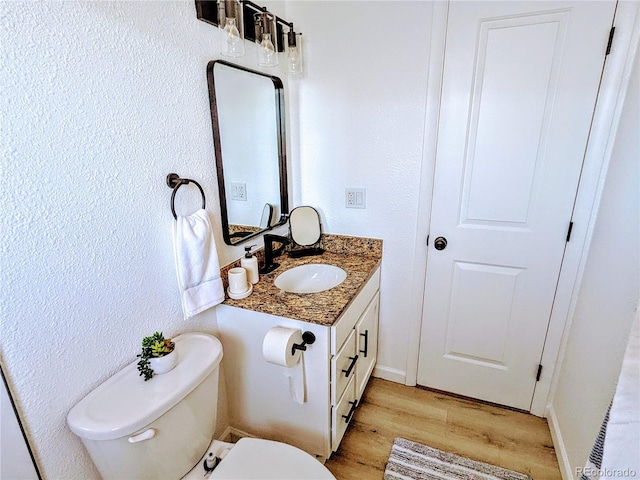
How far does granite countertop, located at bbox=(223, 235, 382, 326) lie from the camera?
1.26m

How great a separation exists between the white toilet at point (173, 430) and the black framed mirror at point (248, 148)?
601 mm

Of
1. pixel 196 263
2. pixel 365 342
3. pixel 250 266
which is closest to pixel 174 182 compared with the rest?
pixel 196 263

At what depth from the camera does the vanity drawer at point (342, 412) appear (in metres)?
1.40

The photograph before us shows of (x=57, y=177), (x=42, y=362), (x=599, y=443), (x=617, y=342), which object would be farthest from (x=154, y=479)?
(x=617, y=342)

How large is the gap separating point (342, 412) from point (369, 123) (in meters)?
1.40

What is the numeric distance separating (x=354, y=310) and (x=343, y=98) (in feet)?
3.52

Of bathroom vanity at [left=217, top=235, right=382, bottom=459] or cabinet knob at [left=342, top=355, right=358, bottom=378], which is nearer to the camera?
bathroom vanity at [left=217, top=235, right=382, bottom=459]

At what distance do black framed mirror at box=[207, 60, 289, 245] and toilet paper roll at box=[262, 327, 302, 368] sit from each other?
1.61 ft

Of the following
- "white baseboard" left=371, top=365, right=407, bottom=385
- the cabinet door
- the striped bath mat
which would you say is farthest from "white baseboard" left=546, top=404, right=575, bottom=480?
the cabinet door

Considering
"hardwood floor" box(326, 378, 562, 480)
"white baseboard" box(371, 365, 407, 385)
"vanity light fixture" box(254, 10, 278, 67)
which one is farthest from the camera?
"white baseboard" box(371, 365, 407, 385)

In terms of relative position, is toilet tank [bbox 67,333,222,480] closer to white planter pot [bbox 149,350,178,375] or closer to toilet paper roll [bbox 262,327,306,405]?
white planter pot [bbox 149,350,178,375]

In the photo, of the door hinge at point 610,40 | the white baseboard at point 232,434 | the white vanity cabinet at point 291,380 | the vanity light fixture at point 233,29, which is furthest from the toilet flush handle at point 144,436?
the door hinge at point 610,40

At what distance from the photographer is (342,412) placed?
1487 millimetres

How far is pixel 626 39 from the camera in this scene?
1.27 metres
